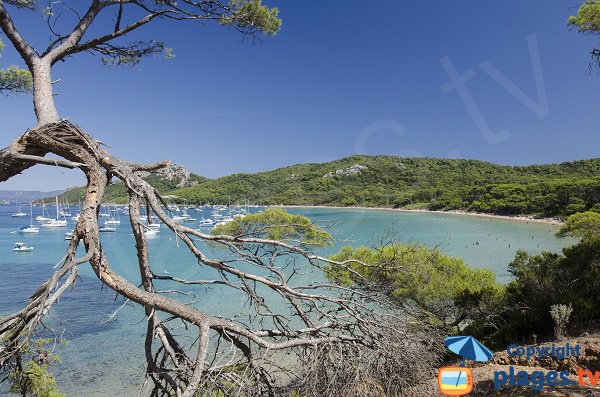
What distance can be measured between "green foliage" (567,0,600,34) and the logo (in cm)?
622

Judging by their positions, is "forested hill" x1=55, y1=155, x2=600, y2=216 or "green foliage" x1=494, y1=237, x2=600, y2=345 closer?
"green foliage" x1=494, y1=237, x2=600, y2=345

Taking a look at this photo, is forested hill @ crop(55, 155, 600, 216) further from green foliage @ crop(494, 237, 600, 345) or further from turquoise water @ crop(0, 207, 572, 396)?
green foliage @ crop(494, 237, 600, 345)

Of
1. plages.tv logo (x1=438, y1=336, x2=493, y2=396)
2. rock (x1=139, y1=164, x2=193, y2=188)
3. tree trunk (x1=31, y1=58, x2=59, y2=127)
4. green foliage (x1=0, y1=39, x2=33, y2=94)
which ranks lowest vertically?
plages.tv logo (x1=438, y1=336, x2=493, y2=396)

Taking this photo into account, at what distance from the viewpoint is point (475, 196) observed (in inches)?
2847

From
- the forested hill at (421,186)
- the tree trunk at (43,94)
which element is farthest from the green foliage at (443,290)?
the forested hill at (421,186)

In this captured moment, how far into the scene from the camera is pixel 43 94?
2.43 meters

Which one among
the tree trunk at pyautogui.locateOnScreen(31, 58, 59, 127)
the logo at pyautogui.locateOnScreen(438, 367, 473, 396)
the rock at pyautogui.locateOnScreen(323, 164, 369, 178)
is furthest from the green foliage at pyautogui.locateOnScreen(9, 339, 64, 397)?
the rock at pyautogui.locateOnScreen(323, 164, 369, 178)

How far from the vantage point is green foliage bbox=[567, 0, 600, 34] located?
6.07 m

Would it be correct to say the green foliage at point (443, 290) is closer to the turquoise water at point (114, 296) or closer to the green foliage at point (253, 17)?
the turquoise water at point (114, 296)

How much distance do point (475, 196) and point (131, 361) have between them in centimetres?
7259

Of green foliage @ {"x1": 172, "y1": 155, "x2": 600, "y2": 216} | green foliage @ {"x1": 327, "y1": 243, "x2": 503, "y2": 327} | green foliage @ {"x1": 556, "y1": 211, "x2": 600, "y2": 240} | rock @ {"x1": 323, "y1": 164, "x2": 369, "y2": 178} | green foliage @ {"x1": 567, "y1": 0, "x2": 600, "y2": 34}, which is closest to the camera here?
green foliage @ {"x1": 567, "y1": 0, "x2": 600, "y2": 34}

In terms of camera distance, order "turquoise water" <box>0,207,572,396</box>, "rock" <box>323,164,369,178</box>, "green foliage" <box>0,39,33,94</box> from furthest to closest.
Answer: "rock" <box>323,164,369,178</box> < "turquoise water" <box>0,207,572,396</box> < "green foliage" <box>0,39,33,94</box>

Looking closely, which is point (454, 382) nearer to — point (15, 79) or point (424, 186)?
point (15, 79)

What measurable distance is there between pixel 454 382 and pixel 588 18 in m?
6.48
